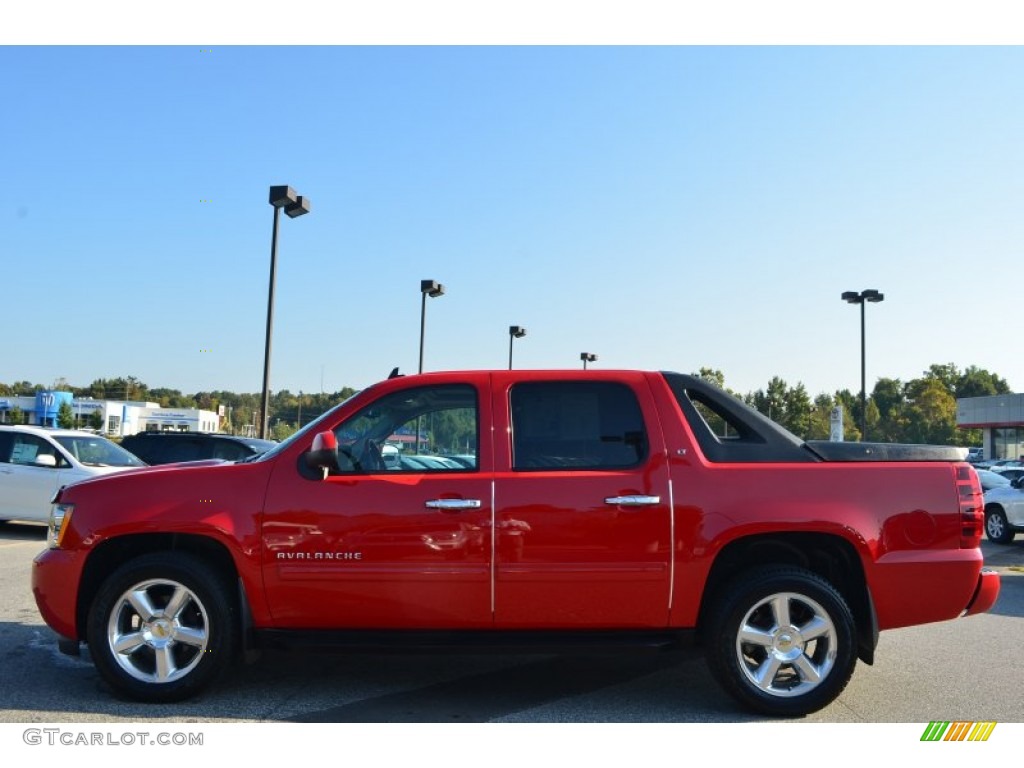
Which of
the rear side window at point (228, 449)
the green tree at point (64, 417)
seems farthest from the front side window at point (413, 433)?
the green tree at point (64, 417)

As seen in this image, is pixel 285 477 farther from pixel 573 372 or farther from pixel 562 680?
pixel 562 680

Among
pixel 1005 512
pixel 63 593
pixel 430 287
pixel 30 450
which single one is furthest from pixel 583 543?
pixel 430 287

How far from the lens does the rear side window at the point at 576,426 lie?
4.77m

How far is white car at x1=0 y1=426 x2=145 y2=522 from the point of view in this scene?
11930 mm

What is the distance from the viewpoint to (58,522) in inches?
197

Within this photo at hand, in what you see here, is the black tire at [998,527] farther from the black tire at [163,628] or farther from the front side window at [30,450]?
the front side window at [30,450]

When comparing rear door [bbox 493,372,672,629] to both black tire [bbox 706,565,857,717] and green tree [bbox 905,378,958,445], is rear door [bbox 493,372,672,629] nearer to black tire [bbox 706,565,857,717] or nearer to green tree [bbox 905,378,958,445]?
black tire [bbox 706,565,857,717]

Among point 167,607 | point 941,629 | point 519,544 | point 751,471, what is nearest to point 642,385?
point 751,471

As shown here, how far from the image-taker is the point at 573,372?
5012mm

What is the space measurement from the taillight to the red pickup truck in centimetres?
2

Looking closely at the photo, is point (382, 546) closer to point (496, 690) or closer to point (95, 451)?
point (496, 690)

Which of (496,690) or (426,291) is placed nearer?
(496,690)

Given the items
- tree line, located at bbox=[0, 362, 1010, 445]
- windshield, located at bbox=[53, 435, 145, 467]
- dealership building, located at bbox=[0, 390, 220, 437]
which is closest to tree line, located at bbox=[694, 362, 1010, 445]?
tree line, located at bbox=[0, 362, 1010, 445]
